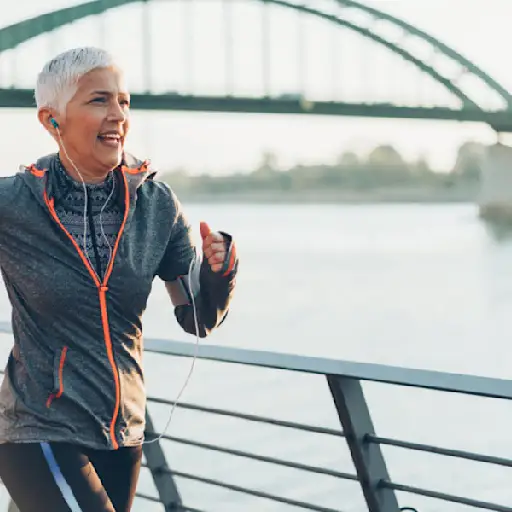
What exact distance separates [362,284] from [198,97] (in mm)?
7493

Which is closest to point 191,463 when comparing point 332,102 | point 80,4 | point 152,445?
point 152,445

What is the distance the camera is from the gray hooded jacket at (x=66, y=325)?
159 centimetres

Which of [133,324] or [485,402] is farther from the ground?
[485,402]

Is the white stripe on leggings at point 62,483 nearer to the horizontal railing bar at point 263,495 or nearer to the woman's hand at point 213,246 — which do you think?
the woman's hand at point 213,246

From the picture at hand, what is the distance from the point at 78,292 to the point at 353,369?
0.48 meters

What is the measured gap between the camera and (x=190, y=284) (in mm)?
1755

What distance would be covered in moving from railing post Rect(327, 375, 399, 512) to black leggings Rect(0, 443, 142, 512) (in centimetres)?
46

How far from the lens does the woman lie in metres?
1.58

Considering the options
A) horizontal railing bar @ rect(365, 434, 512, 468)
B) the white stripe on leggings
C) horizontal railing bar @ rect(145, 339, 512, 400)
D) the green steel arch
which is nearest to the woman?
the white stripe on leggings

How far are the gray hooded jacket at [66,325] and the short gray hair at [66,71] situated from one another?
0.12 metres

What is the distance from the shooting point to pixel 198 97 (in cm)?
2747

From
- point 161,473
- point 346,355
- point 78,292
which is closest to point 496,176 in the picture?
point 346,355

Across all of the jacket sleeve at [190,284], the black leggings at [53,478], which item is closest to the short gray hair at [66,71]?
the jacket sleeve at [190,284]

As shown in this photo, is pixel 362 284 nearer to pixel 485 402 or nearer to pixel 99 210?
pixel 485 402
